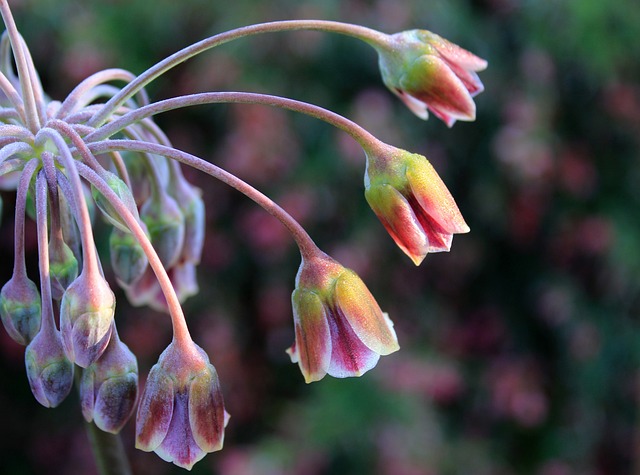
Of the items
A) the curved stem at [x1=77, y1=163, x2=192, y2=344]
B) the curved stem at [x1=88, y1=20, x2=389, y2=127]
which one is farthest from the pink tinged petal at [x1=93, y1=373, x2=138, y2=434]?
the curved stem at [x1=88, y1=20, x2=389, y2=127]

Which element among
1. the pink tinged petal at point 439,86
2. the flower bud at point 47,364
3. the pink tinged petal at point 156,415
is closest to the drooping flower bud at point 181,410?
the pink tinged petal at point 156,415

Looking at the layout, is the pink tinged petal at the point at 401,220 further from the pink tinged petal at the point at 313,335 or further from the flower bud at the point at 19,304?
the flower bud at the point at 19,304

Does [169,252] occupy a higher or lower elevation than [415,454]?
higher

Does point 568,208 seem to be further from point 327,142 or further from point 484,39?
point 327,142

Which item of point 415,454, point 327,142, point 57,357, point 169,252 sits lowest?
point 415,454

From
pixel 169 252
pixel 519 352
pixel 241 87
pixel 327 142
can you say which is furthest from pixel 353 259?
pixel 169 252

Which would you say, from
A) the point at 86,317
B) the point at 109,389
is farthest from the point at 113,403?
the point at 86,317

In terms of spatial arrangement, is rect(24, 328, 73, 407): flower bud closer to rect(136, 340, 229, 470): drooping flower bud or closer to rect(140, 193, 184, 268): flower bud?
rect(136, 340, 229, 470): drooping flower bud

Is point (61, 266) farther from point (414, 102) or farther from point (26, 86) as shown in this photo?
point (414, 102)
